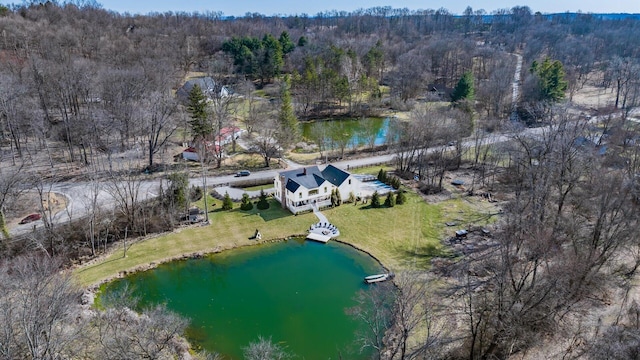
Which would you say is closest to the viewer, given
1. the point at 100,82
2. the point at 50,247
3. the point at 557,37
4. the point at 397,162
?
the point at 50,247

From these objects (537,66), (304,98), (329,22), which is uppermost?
(329,22)

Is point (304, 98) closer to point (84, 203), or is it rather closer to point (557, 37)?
point (84, 203)

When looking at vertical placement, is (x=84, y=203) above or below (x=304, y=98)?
below

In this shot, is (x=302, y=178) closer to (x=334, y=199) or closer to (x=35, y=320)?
(x=334, y=199)

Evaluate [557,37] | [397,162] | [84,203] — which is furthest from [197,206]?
[557,37]

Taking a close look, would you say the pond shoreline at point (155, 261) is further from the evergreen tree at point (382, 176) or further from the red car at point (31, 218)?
the evergreen tree at point (382, 176)

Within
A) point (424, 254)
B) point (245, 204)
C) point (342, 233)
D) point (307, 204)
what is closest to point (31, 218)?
point (245, 204)

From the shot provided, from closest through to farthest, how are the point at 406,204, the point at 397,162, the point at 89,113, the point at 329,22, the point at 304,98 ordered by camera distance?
1. the point at 406,204
2. the point at 397,162
3. the point at 89,113
4. the point at 304,98
5. the point at 329,22
